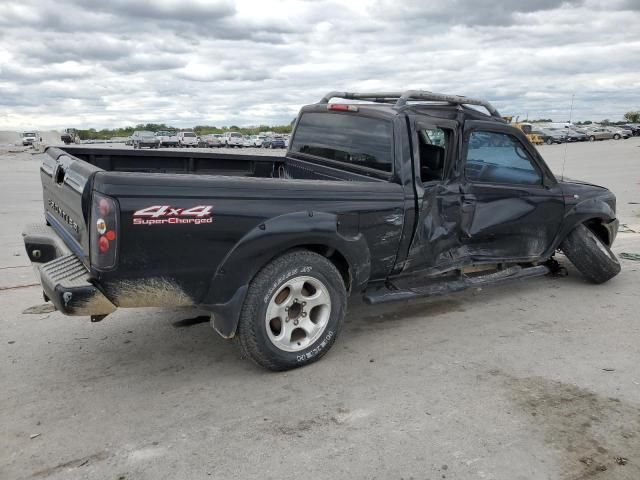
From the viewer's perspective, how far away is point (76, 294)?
316 centimetres

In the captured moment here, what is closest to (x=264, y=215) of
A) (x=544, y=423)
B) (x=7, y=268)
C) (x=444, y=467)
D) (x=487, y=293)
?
(x=444, y=467)

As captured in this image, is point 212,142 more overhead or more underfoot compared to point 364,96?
more underfoot

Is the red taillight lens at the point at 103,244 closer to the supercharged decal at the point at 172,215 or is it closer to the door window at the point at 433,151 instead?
the supercharged decal at the point at 172,215

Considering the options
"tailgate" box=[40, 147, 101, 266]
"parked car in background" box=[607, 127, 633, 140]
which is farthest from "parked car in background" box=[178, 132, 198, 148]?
"tailgate" box=[40, 147, 101, 266]

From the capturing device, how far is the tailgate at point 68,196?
3312 mm

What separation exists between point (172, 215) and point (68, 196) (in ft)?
3.04

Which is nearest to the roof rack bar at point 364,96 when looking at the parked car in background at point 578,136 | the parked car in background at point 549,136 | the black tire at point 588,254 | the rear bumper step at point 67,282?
the black tire at point 588,254

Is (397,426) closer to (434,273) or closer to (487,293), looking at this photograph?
(434,273)

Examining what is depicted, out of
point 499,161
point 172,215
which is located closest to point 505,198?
point 499,161

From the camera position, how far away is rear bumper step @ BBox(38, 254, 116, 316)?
3.16 meters

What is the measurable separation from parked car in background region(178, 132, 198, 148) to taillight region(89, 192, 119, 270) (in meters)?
47.8

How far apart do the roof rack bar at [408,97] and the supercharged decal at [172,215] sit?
2017 mm

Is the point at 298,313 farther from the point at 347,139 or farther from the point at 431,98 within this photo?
the point at 431,98

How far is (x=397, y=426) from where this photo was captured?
317cm
